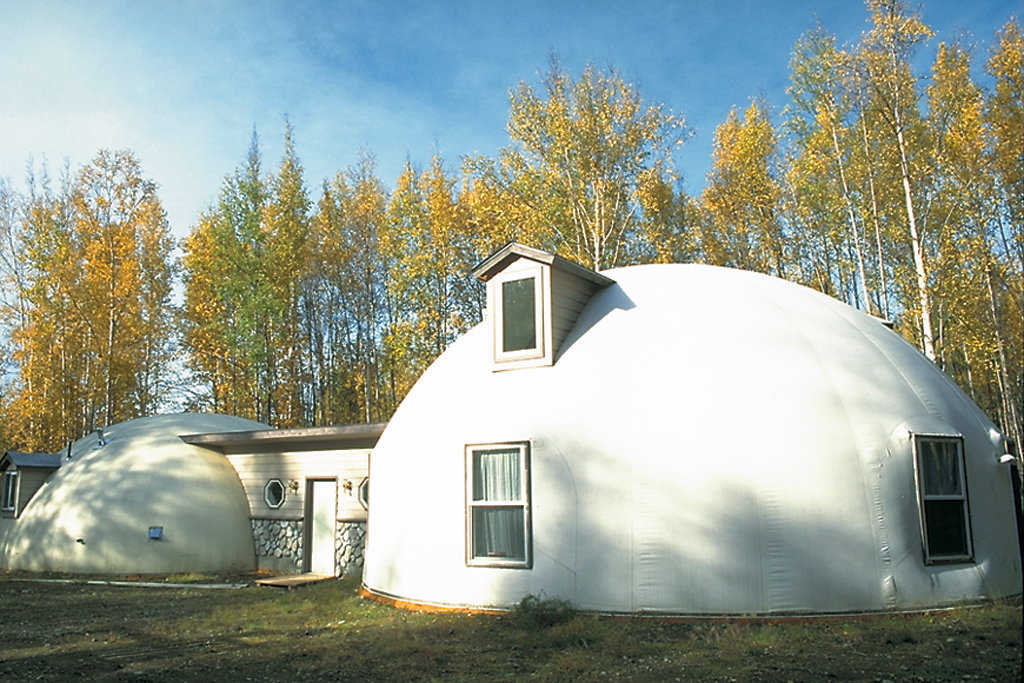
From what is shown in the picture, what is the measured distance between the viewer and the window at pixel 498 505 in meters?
9.04

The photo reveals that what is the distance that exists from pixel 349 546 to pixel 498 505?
6.05 m

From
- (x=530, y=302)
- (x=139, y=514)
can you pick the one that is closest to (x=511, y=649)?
(x=530, y=302)

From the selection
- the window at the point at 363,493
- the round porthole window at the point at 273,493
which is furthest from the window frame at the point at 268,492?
the window at the point at 363,493

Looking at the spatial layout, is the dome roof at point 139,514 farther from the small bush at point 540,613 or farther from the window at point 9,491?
the small bush at point 540,613

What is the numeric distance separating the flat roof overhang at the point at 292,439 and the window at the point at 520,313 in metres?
4.03

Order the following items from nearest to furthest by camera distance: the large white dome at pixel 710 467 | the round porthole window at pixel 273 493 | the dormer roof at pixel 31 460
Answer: the large white dome at pixel 710 467, the round porthole window at pixel 273 493, the dormer roof at pixel 31 460

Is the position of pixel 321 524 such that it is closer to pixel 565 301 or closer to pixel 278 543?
pixel 278 543

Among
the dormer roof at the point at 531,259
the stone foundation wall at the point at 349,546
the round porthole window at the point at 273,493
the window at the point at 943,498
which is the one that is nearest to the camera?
the window at the point at 943,498

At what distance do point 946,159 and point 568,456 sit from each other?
45.6 ft

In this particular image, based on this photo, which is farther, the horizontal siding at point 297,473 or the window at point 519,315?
→ the horizontal siding at point 297,473

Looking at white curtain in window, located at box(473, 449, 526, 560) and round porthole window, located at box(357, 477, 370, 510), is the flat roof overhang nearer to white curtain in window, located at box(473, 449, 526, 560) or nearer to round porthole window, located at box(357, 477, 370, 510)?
round porthole window, located at box(357, 477, 370, 510)

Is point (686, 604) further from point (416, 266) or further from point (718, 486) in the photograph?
point (416, 266)

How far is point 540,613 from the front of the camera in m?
8.24

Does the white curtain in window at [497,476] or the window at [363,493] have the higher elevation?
the white curtain in window at [497,476]
